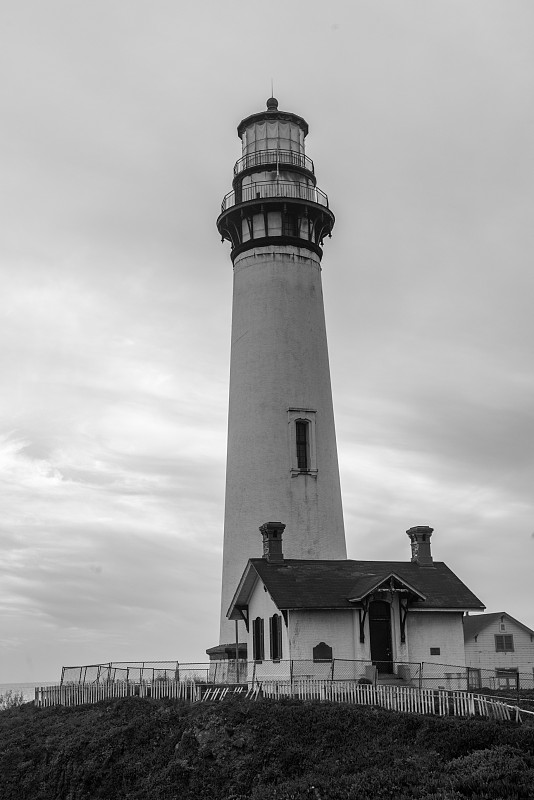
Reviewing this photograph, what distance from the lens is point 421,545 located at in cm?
3356

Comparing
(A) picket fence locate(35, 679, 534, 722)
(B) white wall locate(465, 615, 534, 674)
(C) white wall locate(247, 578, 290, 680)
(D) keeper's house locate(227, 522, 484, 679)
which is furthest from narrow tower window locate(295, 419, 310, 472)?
(B) white wall locate(465, 615, 534, 674)

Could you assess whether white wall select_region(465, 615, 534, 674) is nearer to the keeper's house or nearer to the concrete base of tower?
the keeper's house

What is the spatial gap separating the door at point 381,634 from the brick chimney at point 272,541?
4.08 metres

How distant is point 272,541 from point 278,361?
8254 millimetres

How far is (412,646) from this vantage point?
3002 cm

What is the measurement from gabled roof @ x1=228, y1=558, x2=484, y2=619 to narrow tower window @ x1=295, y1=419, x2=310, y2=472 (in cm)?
478

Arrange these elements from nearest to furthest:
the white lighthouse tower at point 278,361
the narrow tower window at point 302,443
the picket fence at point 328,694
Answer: the picket fence at point 328,694 → the white lighthouse tower at point 278,361 → the narrow tower window at point 302,443

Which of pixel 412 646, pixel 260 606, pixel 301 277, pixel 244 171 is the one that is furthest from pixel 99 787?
pixel 244 171

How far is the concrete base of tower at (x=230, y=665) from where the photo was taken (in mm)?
32875

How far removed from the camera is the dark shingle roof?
95.5 ft

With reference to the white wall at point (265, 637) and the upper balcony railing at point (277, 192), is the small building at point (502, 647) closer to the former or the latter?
the white wall at point (265, 637)

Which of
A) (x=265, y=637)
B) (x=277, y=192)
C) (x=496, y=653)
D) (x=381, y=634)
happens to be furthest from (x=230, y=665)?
(x=277, y=192)

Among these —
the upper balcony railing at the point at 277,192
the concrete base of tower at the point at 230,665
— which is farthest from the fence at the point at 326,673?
the upper balcony railing at the point at 277,192

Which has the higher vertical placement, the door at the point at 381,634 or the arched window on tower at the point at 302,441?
the arched window on tower at the point at 302,441
